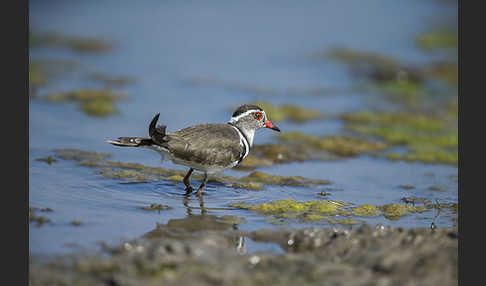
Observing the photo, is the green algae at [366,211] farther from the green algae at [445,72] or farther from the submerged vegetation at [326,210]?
the green algae at [445,72]

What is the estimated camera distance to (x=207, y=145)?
27.6 ft

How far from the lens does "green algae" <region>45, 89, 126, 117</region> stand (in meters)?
12.8

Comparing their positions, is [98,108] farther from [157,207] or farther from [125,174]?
[157,207]

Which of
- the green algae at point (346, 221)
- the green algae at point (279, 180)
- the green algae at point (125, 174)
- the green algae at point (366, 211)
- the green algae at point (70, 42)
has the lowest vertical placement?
the green algae at point (346, 221)

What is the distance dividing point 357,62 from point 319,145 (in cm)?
675

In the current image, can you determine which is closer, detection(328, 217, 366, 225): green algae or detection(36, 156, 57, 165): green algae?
detection(328, 217, 366, 225): green algae

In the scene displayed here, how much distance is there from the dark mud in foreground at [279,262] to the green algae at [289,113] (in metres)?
6.91

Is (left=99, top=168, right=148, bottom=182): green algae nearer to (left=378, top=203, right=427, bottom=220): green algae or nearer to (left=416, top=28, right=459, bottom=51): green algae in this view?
(left=378, top=203, right=427, bottom=220): green algae

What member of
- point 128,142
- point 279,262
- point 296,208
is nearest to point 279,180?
point 296,208

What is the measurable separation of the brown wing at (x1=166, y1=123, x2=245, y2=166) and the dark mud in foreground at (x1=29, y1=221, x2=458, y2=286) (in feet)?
5.81

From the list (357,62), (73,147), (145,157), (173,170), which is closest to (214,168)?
(173,170)

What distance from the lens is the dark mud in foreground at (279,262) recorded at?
5461mm

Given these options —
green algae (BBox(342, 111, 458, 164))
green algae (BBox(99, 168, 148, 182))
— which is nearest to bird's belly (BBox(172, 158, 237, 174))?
green algae (BBox(99, 168, 148, 182))

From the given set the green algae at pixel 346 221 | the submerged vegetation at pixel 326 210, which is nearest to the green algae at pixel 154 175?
the submerged vegetation at pixel 326 210
